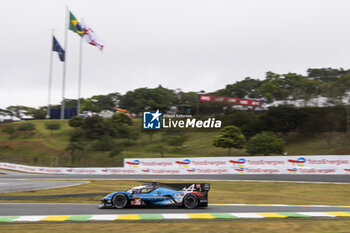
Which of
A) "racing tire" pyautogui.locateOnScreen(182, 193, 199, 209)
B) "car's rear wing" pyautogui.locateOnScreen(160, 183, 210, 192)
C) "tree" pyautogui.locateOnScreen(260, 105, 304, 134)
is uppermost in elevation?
"tree" pyautogui.locateOnScreen(260, 105, 304, 134)

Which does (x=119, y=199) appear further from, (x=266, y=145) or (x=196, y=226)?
(x=266, y=145)

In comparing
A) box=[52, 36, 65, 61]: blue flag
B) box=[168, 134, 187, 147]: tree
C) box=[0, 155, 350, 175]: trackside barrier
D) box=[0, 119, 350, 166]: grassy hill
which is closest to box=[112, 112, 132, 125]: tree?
box=[0, 119, 350, 166]: grassy hill

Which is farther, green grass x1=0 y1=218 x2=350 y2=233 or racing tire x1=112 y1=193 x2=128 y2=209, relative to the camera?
racing tire x1=112 y1=193 x2=128 y2=209

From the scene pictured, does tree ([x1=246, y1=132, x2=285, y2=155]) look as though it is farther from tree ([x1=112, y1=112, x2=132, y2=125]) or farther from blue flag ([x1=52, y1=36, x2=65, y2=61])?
blue flag ([x1=52, y1=36, x2=65, y2=61])

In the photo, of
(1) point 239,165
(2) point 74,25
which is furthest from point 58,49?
(1) point 239,165

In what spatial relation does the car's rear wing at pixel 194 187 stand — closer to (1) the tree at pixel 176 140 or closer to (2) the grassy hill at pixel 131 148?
(2) the grassy hill at pixel 131 148

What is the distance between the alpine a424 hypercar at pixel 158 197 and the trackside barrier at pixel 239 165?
60.9ft

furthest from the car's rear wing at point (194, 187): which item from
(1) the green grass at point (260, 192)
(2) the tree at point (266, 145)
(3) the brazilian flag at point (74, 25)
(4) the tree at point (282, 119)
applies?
(3) the brazilian flag at point (74, 25)

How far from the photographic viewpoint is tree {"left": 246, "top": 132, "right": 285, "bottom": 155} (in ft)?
132

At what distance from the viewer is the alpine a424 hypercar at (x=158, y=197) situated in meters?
12.4

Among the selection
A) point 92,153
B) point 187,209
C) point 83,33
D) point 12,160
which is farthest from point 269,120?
point 187,209

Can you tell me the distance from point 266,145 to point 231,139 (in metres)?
5.35

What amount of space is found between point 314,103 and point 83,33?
119ft

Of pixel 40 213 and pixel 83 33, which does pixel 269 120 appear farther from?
pixel 40 213
